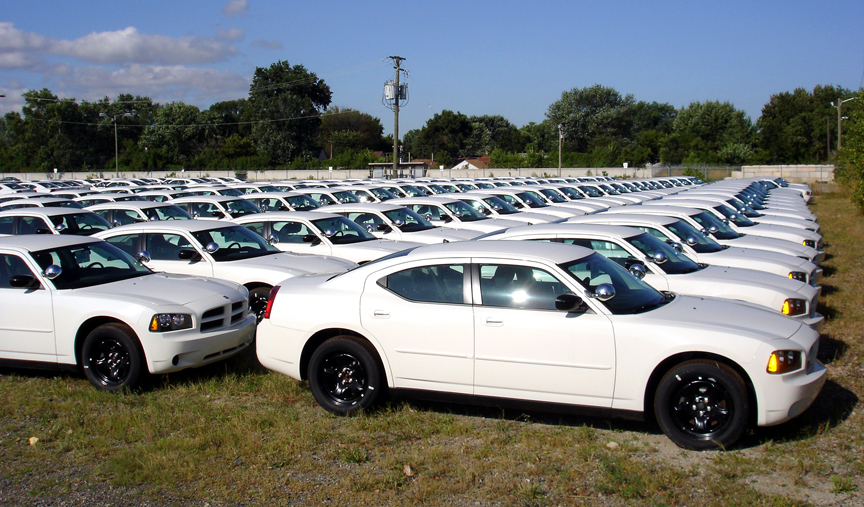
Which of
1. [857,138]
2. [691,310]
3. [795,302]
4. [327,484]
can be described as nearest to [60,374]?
[327,484]

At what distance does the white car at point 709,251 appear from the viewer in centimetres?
955

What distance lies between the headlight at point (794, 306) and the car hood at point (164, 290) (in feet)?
19.6

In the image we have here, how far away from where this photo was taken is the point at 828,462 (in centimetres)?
513

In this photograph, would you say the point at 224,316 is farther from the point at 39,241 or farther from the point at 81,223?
the point at 81,223

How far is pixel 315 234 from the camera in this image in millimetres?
11836

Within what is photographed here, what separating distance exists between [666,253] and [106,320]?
6.32 meters

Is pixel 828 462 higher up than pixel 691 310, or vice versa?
pixel 691 310

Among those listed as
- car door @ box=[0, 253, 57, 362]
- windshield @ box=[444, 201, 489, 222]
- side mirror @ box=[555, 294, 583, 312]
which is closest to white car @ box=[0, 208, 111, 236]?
car door @ box=[0, 253, 57, 362]

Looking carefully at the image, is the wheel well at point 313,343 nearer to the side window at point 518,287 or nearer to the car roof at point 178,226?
the side window at point 518,287

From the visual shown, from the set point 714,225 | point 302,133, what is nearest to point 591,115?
point 302,133

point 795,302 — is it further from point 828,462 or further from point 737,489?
point 737,489

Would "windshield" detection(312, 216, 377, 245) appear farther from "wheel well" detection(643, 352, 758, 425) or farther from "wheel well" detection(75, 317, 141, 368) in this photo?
"wheel well" detection(643, 352, 758, 425)

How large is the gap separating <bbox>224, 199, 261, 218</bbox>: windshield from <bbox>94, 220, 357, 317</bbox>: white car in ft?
17.4

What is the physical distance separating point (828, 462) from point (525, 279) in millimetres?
2576
